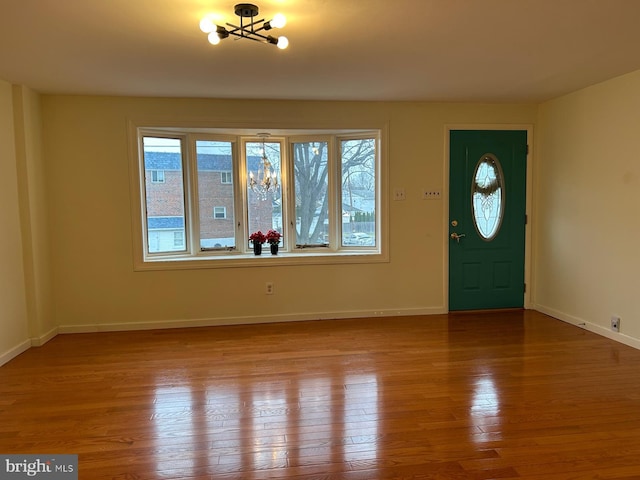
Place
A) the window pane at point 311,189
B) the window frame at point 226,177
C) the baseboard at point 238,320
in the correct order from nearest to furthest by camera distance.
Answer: the baseboard at point 238,320 → the window frame at point 226,177 → the window pane at point 311,189

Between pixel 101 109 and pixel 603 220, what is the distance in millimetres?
4875

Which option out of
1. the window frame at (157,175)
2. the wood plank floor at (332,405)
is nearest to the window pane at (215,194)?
the window frame at (157,175)

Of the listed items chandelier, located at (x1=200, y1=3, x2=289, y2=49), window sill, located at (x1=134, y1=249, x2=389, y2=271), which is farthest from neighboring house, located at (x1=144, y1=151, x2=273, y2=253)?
chandelier, located at (x1=200, y1=3, x2=289, y2=49)

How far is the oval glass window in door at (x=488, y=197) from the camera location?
4.74 m

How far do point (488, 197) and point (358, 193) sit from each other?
1.46 meters

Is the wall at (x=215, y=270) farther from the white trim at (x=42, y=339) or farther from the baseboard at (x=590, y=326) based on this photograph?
the baseboard at (x=590, y=326)

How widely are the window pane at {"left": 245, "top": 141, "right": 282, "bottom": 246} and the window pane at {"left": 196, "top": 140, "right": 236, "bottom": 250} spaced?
0.21 metres

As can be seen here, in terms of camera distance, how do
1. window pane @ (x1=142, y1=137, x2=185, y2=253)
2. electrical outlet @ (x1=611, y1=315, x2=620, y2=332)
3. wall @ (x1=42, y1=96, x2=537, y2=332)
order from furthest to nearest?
window pane @ (x1=142, y1=137, x2=185, y2=253)
wall @ (x1=42, y1=96, x2=537, y2=332)
electrical outlet @ (x1=611, y1=315, x2=620, y2=332)

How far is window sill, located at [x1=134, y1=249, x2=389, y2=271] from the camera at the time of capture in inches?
171

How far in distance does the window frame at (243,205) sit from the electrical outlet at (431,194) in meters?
0.43

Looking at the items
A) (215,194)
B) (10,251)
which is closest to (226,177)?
(215,194)

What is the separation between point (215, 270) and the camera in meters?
4.46

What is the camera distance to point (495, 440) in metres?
2.26

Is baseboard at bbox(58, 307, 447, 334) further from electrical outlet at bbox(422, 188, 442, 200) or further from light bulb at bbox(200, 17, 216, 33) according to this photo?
light bulb at bbox(200, 17, 216, 33)
